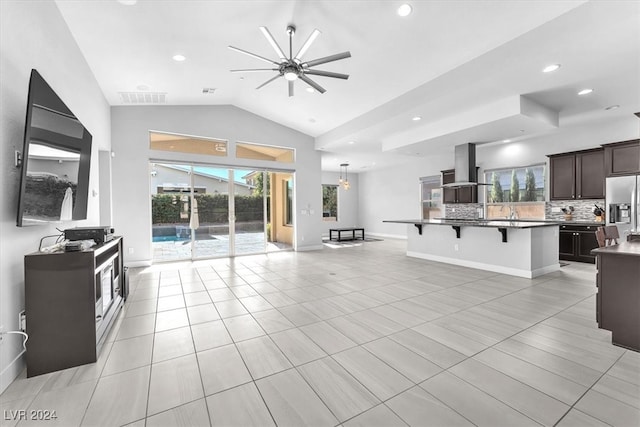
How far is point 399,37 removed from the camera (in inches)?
145

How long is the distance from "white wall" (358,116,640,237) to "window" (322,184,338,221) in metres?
1.27

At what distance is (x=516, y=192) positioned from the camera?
7.43 metres

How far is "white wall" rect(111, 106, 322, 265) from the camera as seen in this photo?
582 cm

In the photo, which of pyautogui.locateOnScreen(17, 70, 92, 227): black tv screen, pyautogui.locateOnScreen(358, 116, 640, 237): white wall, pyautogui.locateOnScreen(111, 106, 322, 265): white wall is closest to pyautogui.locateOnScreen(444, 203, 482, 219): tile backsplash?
pyautogui.locateOnScreen(358, 116, 640, 237): white wall

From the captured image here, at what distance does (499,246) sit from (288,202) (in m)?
5.89

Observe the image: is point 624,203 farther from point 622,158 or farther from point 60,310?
point 60,310

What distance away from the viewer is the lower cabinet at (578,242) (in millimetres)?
5730

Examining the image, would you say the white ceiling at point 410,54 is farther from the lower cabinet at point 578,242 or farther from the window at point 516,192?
the lower cabinet at point 578,242

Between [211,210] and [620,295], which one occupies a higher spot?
[211,210]

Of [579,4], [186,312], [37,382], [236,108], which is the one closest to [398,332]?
[186,312]

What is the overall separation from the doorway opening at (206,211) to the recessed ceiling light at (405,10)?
5.15m

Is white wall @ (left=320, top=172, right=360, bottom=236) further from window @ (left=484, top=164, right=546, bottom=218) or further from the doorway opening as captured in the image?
window @ (left=484, top=164, right=546, bottom=218)

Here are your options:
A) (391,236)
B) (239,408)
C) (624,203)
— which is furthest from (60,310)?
(391,236)

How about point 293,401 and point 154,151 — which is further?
point 154,151
